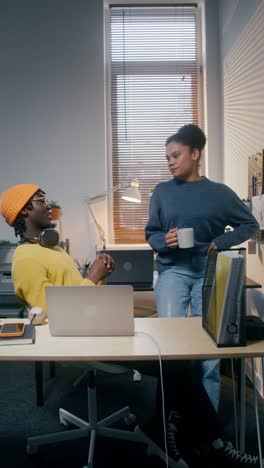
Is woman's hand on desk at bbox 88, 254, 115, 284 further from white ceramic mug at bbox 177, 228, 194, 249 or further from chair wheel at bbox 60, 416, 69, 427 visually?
chair wheel at bbox 60, 416, 69, 427

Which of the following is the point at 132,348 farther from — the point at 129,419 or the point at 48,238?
the point at 129,419

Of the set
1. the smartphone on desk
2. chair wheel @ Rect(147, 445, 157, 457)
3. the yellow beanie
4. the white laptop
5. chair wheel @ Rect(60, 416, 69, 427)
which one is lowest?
chair wheel @ Rect(60, 416, 69, 427)

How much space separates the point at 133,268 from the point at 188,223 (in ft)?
3.35

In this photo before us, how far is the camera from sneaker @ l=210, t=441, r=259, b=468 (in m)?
1.66

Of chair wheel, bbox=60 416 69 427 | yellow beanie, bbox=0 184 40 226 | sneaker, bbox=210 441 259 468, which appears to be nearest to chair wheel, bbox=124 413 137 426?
chair wheel, bbox=60 416 69 427

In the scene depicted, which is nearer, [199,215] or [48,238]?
[48,238]

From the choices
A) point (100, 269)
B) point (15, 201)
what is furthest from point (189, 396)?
point (15, 201)

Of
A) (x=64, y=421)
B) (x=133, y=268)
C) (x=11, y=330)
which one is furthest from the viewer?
(x=133, y=268)

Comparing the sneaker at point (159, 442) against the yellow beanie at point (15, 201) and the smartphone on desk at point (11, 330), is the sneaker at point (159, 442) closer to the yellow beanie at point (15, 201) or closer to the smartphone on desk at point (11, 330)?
the smartphone on desk at point (11, 330)

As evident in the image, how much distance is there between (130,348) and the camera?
1142mm

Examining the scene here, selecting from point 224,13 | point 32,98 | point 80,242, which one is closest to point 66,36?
point 32,98

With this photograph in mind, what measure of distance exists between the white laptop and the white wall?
205 cm

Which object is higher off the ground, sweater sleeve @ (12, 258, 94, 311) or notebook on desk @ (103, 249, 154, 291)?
sweater sleeve @ (12, 258, 94, 311)

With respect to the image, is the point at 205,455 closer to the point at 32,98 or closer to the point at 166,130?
the point at 166,130
